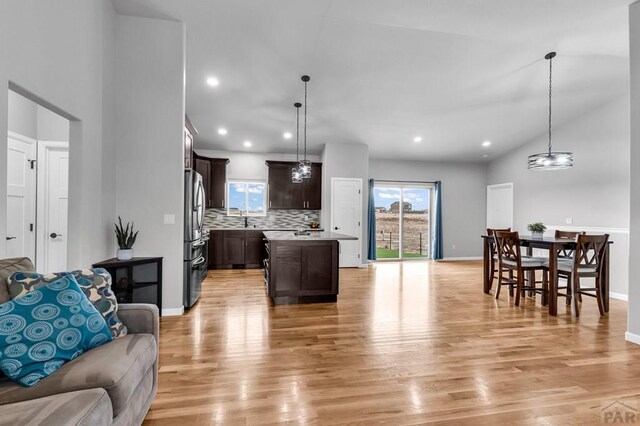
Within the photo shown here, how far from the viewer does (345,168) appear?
7.20m

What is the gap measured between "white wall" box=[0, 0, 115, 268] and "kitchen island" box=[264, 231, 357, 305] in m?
1.95

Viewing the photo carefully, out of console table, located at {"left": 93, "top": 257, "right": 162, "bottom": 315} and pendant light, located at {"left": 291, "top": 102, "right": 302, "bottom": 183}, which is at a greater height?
pendant light, located at {"left": 291, "top": 102, "right": 302, "bottom": 183}

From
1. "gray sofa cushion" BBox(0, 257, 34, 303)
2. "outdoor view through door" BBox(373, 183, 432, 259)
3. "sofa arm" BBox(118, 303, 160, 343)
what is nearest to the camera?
"gray sofa cushion" BBox(0, 257, 34, 303)

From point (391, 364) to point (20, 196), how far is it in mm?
4484

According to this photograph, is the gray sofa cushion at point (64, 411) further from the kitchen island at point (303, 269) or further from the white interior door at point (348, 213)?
the white interior door at point (348, 213)

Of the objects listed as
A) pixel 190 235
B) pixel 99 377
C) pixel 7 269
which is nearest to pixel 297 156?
pixel 190 235

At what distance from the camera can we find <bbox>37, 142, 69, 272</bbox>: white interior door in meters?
3.87

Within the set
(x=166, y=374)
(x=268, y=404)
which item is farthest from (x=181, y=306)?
(x=268, y=404)

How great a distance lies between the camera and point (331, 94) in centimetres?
534

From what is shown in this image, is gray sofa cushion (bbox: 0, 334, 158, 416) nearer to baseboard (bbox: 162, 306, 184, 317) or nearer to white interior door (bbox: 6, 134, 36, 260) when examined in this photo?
baseboard (bbox: 162, 306, 184, 317)

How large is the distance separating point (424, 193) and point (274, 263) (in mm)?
5846

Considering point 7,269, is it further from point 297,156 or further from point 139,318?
point 297,156

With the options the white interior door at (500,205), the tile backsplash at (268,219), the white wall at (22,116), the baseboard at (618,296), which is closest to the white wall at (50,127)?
the white wall at (22,116)

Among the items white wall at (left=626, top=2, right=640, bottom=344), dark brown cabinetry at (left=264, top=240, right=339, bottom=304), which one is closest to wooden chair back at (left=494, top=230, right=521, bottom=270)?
white wall at (left=626, top=2, right=640, bottom=344)
